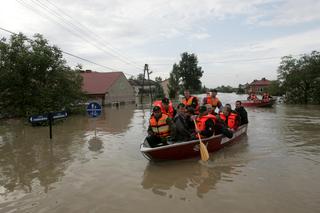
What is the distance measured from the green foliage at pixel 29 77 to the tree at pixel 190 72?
60.6m

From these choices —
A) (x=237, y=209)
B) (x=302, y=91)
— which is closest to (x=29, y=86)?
(x=237, y=209)

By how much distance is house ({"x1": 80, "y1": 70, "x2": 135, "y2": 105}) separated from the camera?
122ft

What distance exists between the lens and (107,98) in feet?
124

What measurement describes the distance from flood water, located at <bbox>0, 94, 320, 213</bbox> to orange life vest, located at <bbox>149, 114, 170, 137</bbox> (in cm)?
77

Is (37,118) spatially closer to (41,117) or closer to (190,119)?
(41,117)

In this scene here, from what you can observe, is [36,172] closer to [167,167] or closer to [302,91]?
[167,167]

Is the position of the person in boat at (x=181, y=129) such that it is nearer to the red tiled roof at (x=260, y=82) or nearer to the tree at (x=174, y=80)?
the tree at (x=174, y=80)

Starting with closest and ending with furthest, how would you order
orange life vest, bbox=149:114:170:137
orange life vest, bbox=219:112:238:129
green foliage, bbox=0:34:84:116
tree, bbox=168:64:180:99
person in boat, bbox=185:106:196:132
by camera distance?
1. orange life vest, bbox=149:114:170:137
2. person in boat, bbox=185:106:196:132
3. orange life vest, bbox=219:112:238:129
4. green foliage, bbox=0:34:84:116
5. tree, bbox=168:64:180:99

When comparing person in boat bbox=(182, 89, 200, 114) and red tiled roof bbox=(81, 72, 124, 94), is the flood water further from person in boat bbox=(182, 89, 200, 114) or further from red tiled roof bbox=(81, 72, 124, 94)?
red tiled roof bbox=(81, 72, 124, 94)

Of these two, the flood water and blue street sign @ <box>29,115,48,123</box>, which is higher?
Result: blue street sign @ <box>29,115,48,123</box>

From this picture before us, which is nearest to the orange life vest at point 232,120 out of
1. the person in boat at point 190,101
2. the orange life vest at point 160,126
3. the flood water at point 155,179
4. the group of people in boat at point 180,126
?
the flood water at point 155,179

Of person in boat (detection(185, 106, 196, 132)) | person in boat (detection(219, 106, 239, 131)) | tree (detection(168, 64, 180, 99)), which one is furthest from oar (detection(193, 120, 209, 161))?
tree (detection(168, 64, 180, 99))

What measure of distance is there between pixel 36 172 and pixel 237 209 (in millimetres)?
4882

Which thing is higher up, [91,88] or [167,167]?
[91,88]
